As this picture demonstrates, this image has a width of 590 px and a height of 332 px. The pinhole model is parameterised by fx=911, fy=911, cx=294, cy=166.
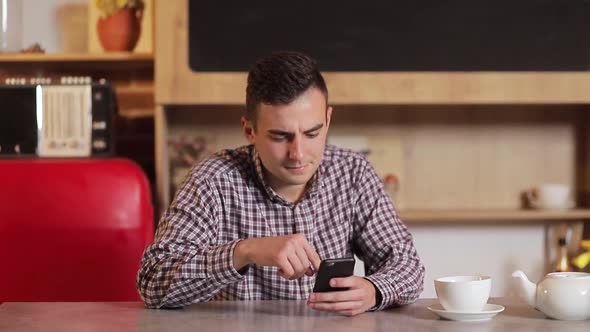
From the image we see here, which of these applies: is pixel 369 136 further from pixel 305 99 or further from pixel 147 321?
pixel 147 321

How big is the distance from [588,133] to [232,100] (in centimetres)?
132

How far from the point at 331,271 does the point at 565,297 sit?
38cm

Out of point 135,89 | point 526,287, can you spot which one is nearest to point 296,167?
point 526,287

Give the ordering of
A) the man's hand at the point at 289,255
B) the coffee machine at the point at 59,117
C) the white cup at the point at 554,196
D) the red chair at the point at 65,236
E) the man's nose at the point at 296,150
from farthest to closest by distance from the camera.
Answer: the white cup at the point at 554,196 → the coffee machine at the point at 59,117 → the red chair at the point at 65,236 → the man's nose at the point at 296,150 → the man's hand at the point at 289,255

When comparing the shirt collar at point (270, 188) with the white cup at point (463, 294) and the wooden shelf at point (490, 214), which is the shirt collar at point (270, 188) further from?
the wooden shelf at point (490, 214)

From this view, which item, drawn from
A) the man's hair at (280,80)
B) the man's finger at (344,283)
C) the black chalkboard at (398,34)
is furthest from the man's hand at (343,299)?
the black chalkboard at (398,34)

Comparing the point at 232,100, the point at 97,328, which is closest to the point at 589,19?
the point at 232,100

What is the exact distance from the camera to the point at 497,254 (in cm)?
327

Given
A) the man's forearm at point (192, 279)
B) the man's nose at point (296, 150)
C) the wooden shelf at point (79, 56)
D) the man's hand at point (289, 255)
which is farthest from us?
the wooden shelf at point (79, 56)

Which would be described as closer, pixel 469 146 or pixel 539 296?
pixel 539 296

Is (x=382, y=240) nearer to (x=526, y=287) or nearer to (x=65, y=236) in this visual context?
(x=526, y=287)

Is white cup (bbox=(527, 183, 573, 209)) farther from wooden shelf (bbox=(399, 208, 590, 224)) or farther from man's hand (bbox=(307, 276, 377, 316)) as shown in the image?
man's hand (bbox=(307, 276, 377, 316))

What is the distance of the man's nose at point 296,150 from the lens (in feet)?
5.68

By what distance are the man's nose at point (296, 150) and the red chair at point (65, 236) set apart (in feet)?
2.70
